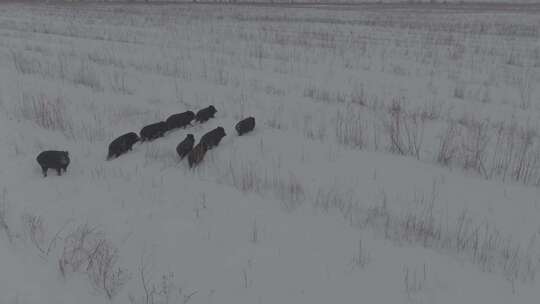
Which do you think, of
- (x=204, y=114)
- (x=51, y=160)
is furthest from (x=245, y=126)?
(x=51, y=160)

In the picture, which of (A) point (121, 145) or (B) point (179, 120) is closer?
(A) point (121, 145)

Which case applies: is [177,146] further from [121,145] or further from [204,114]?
[204,114]

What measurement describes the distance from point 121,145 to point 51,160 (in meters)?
0.84

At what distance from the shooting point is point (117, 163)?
4.69 meters

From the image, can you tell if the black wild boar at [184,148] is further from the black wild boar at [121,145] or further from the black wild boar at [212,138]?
the black wild boar at [121,145]

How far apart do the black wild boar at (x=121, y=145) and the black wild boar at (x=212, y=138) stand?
0.94 m

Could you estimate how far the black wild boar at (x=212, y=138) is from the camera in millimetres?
4945

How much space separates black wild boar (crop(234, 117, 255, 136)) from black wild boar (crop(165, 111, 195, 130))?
830 millimetres

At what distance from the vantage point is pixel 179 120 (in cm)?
573

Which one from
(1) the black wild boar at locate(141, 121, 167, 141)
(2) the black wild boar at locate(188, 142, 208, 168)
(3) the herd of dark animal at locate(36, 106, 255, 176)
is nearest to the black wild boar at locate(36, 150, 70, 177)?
(3) the herd of dark animal at locate(36, 106, 255, 176)

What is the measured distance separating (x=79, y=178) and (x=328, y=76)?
6.71 m

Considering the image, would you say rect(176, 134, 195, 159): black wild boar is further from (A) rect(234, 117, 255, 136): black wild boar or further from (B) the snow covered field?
(A) rect(234, 117, 255, 136): black wild boar

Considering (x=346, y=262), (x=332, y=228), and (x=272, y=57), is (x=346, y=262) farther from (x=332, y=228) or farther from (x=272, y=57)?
(x=272, y=57)

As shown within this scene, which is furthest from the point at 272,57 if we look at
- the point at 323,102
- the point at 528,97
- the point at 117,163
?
the point at 117,163
